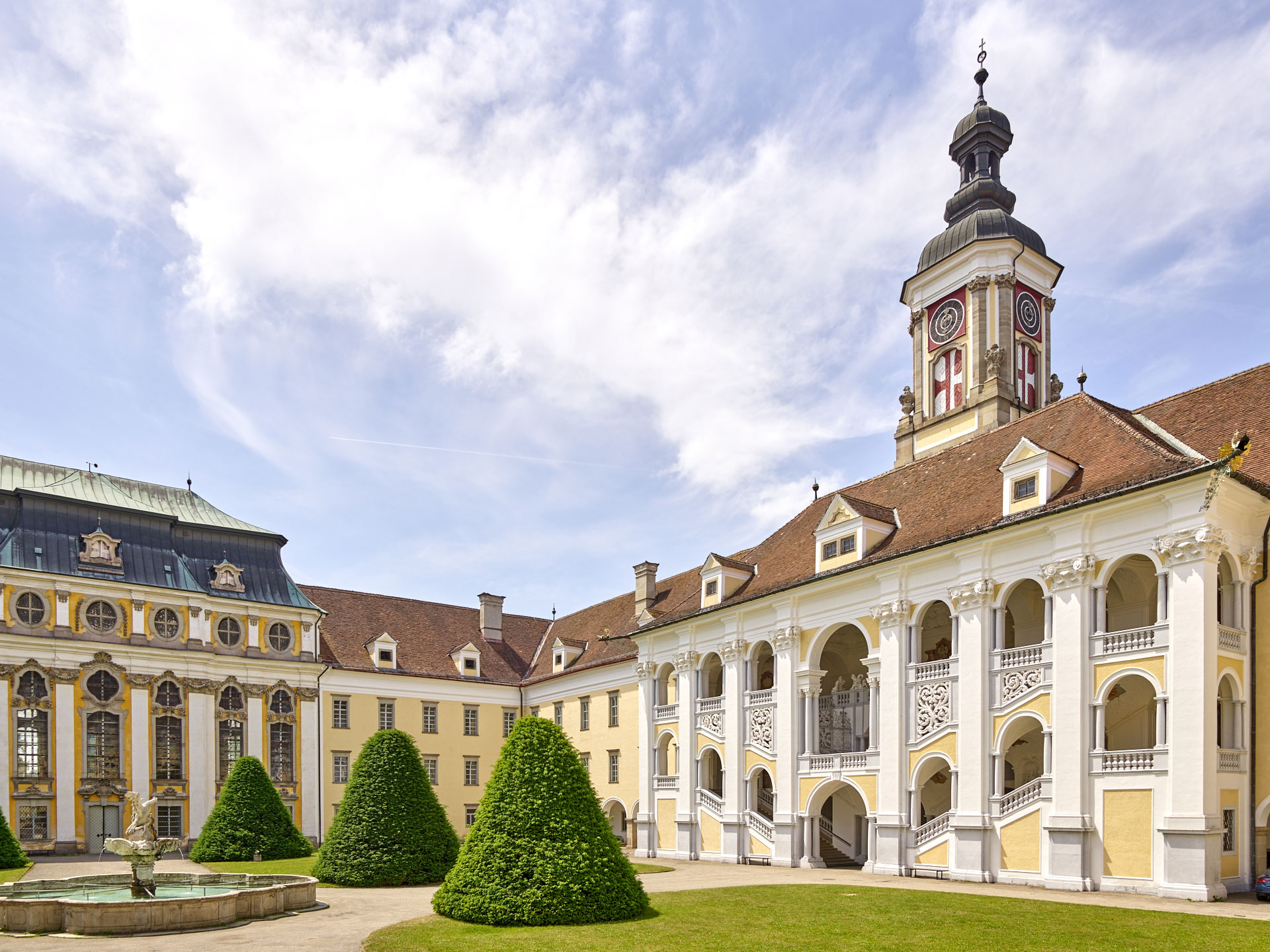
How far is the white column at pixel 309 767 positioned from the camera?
159 feet

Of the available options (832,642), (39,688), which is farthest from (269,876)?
(39,688)

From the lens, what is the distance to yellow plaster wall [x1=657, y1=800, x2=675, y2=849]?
40.1 meters

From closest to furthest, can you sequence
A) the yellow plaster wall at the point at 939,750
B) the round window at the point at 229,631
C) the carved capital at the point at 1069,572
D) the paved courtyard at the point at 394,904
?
the paved courtyard at the point at 394,904
the carved capital at the point at 1069,572
the yellow plaster wall at the point at 939,750
the round window at the point at 229,631

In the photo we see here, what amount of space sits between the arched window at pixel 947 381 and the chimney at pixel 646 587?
16.3 m

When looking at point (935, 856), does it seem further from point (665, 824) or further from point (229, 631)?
point (229, 631)

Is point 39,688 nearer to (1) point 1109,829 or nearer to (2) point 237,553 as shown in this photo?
(2) point 237,553

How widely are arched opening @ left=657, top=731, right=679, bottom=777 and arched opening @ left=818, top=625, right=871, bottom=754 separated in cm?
761

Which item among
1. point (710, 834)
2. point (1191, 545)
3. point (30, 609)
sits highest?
point (1191, 545)

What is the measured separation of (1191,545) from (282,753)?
135ft

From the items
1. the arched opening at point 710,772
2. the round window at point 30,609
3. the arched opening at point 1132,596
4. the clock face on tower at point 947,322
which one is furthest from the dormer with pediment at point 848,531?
the round window at point 30,609

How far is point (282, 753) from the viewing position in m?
48.6

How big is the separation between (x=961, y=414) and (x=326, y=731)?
3485 cm

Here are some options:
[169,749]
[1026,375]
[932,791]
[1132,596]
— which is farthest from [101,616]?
[1026,375]

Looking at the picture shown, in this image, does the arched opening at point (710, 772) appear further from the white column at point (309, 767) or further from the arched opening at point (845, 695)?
the white column at point (309, 767)
